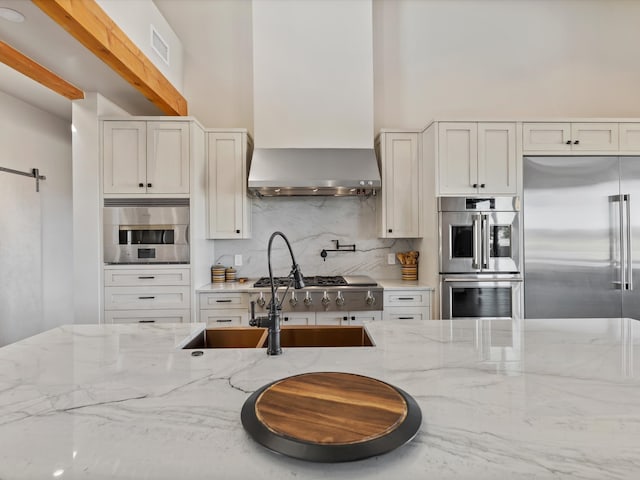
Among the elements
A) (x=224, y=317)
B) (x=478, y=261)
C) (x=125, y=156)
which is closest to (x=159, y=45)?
(x=125, y=156)

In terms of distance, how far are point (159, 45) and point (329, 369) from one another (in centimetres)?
307

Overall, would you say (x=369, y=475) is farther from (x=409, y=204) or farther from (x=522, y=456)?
(x=409, y=204)

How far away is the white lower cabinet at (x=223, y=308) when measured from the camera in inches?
117

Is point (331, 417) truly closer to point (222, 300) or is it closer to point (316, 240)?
point (222, 300)

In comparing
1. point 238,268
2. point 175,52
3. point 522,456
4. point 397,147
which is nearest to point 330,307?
point 238,268

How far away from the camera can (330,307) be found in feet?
9.74

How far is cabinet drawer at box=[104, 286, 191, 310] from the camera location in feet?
9.52

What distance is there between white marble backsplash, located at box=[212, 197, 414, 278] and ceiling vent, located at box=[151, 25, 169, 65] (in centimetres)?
149

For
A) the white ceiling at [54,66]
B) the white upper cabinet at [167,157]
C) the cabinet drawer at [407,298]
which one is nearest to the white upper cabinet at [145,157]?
the white upper cabinet at [167,157]

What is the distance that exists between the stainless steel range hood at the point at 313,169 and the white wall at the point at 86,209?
1250 millimetres

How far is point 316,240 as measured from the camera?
3668 mm

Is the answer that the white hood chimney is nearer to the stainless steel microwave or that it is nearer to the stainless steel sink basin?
the stainless steel microwave

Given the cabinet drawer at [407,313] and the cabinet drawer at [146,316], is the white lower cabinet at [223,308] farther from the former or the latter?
the cabinet drawer at [407,313]

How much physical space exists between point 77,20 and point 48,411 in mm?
1976
